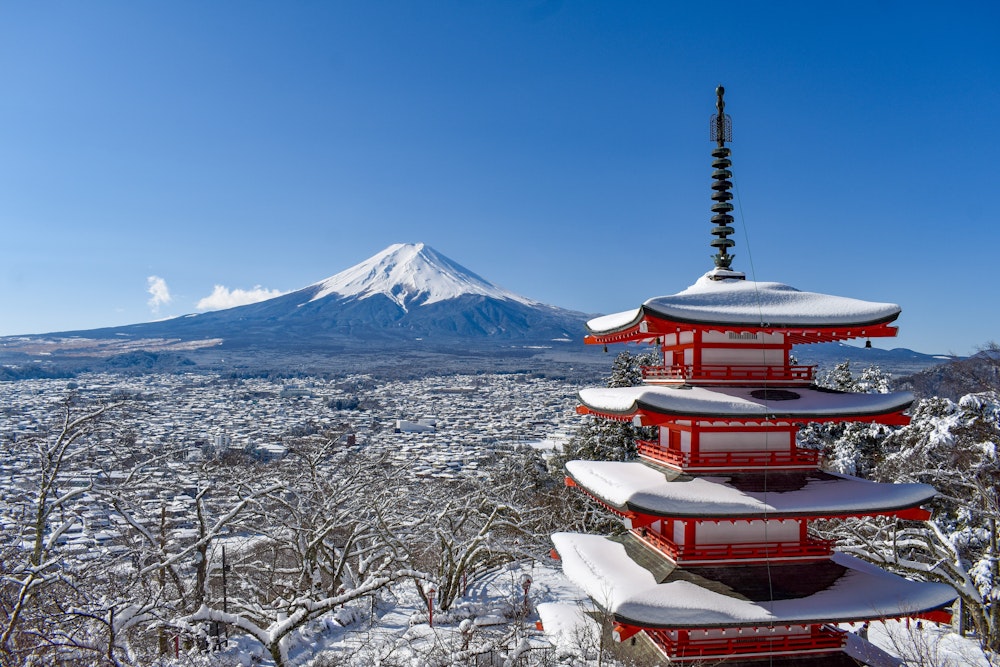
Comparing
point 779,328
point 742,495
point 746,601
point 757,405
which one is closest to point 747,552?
point 746,601

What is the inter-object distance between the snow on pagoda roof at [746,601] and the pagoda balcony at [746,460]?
1891mm

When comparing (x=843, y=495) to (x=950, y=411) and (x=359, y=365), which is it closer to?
(x=950, y=411)

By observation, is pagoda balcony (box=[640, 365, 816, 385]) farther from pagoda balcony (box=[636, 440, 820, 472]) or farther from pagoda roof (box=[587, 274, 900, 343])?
pagoda balcony (box=[636, 440, 820, 472])

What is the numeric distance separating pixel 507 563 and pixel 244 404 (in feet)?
282

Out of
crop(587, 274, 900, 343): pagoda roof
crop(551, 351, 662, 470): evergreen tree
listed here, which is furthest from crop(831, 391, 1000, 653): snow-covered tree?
crop(587, 274, 900, 343): pagoda roof

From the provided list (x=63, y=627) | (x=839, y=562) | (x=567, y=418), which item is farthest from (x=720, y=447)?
(x=567, y=418)

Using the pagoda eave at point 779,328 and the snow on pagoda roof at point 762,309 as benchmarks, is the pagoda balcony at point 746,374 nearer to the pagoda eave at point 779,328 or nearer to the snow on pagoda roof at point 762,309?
the pagoda eave at point 779,328

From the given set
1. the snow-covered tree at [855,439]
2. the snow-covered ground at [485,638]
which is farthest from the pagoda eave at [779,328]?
the snow-covered tree at [855,439]

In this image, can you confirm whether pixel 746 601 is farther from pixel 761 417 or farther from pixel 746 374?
pixel 746 374

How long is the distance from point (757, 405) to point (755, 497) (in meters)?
1.47

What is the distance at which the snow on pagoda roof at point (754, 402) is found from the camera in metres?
9.48

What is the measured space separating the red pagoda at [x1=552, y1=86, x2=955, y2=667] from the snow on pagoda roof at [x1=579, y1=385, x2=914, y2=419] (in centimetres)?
3

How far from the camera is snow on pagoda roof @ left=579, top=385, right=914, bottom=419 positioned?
9.48 meters

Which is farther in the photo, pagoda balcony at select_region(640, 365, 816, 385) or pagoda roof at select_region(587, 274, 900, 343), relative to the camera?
pagoda balcony at select_region(640, 365, 816, 385)
